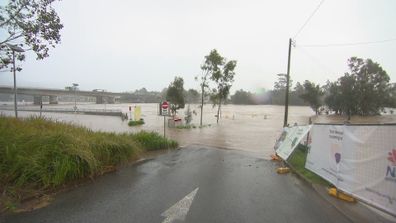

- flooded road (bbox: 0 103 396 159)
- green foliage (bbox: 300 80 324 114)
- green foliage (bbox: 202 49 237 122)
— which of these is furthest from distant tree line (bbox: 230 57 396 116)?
green foliage (bbox: 202 49 237 122)

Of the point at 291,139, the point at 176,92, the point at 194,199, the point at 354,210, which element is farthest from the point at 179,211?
the point at 176,92

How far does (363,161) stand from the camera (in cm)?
482

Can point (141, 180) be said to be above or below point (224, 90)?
below

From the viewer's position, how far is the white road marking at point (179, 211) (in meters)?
4.24

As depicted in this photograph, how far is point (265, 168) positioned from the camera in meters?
8.50

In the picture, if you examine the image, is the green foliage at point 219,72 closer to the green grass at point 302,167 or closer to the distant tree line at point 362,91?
the green grass at point 302,167

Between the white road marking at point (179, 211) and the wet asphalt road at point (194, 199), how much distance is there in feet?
0.27

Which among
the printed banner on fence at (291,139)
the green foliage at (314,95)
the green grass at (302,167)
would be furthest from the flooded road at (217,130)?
the green foliage at (314,95)

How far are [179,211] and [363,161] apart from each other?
360 cm

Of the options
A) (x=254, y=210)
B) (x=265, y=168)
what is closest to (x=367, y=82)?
(x=265, y=168)

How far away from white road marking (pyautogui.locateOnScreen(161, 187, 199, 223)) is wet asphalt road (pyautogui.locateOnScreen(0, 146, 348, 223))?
0.27 ft

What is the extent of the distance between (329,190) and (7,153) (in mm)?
7202

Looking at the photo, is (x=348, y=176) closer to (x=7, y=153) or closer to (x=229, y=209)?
(x=229, y=209)

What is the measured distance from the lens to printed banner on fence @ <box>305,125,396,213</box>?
4.23 metres
